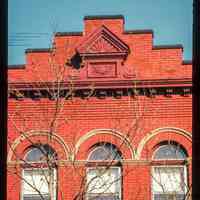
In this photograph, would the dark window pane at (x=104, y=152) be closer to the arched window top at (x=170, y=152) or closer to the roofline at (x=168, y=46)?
the arched window top at (x=170, y=152)

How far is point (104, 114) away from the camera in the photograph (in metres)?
16.4

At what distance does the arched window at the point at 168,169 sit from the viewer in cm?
1568

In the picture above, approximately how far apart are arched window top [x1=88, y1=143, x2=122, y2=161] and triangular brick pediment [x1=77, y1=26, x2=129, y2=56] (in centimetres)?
232

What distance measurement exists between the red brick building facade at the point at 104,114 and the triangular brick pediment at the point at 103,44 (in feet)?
0.08

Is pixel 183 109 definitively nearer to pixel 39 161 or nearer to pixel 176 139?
pixel 176 139

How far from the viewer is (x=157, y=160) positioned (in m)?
16.1

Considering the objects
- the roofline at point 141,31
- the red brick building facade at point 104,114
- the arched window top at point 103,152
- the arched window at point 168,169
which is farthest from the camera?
the roofline at point 141,31

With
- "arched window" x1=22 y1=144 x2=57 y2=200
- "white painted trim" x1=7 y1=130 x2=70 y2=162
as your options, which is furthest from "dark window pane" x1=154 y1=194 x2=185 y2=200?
"arched window" x1=22 y1=144 x2=57 y2=200

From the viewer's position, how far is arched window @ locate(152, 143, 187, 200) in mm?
15680

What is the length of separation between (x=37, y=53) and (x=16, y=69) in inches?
27.4

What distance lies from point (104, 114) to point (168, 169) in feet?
6.85

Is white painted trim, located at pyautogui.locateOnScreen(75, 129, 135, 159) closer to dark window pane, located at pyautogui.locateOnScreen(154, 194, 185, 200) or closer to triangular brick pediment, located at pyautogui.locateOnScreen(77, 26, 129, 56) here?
dark window pane, located at pyautogui.locateOnScreen(154, 194, 185, 200)

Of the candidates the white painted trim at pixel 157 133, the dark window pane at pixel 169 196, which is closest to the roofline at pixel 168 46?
the white painted trim at pixel 157 133

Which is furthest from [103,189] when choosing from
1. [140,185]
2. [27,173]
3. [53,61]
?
[53,61]
